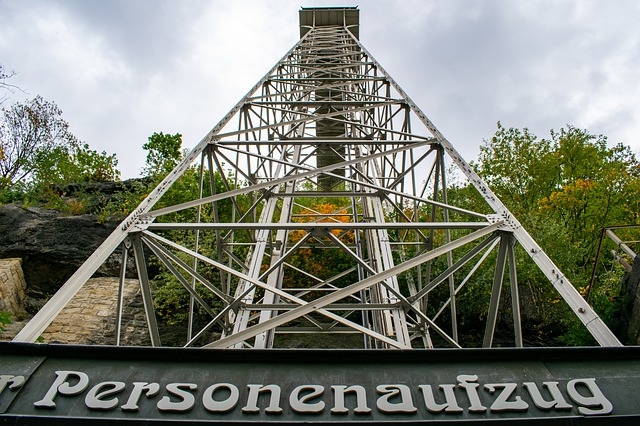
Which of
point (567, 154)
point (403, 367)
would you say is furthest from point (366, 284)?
point (567, 154)

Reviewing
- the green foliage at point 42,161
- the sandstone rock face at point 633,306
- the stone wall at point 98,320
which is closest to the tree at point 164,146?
the green foliage at point 42,161

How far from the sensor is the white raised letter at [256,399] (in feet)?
8.66

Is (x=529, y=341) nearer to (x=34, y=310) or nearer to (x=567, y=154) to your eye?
(x=567, y=154)

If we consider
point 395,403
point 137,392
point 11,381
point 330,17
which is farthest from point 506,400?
point 330,17

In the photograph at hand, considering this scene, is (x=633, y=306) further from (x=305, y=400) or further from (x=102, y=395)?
(x=102, y=395)

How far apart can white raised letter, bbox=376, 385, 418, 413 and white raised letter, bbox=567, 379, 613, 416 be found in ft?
3.51

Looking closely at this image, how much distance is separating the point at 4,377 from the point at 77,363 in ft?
1.38

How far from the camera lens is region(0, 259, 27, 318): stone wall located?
13938 mm

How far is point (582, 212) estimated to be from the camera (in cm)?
2034

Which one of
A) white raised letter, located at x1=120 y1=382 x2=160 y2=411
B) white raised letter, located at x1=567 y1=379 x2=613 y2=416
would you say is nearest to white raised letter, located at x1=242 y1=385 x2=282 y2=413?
white raised letter, located at x1=120 y1=382 x2=160 y2=411

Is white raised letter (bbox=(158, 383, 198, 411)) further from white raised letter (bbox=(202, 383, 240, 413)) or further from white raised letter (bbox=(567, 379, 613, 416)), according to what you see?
white raised letter (bbox=(567, 379, 613, 416))

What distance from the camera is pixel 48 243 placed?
55.0 ft

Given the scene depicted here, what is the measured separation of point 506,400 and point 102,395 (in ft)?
8.78

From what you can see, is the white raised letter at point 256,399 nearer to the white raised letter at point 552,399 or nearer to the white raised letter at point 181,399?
the white raised letter at point 181,399
